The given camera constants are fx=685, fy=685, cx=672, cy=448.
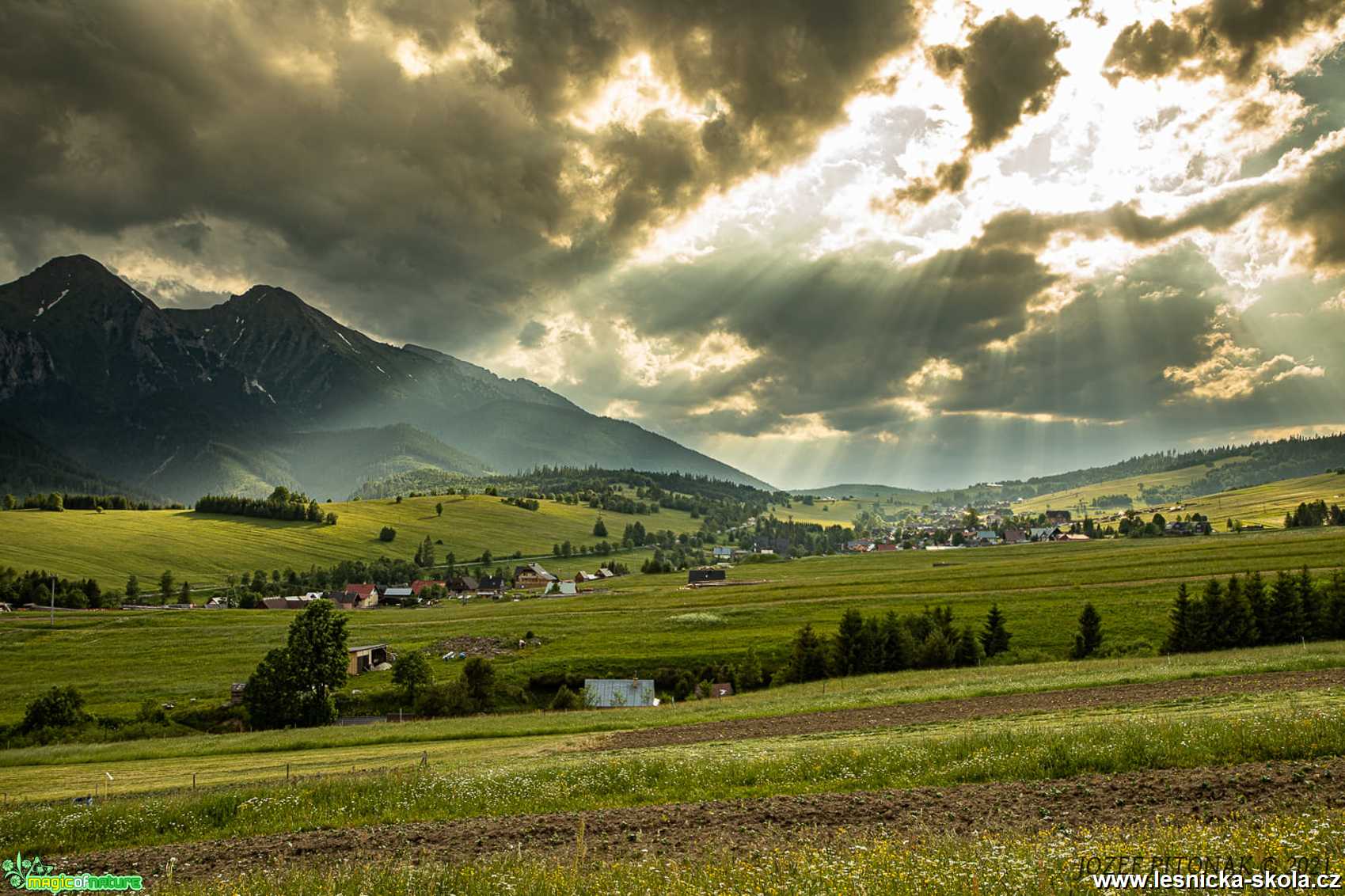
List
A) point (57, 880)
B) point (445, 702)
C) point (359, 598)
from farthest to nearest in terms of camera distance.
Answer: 1. point (359, 598)
2. point (445, 702)
3. point (57, 880)

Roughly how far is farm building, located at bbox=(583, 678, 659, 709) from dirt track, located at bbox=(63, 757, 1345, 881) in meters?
51.1

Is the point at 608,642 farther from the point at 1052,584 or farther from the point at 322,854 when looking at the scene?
the point at 322,854

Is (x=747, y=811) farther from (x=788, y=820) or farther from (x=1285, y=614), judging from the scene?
(x=1285, y=614)

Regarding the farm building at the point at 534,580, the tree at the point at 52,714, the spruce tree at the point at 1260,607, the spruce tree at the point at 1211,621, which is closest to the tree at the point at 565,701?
the tree at the point at 52,714

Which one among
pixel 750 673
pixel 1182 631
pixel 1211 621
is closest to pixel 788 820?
pixel 750 673

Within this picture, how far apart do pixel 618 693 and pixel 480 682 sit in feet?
46.4

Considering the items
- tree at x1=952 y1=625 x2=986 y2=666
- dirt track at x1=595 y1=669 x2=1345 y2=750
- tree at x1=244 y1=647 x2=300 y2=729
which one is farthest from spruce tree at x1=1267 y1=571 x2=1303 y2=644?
tree at x1=244 y1=647 x2=300 y2=729

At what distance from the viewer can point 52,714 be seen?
205 ft

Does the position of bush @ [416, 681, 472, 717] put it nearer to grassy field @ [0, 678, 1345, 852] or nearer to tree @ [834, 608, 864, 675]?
tree @ [834, 608, 864, 675]

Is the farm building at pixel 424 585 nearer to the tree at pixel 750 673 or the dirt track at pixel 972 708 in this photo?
the tree at pixel 750 673

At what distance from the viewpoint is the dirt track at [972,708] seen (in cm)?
3020

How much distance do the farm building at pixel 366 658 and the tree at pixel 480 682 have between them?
23.9 meters

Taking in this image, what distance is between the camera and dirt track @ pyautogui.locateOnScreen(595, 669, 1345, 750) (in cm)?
3020

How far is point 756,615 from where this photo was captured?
341 feet
